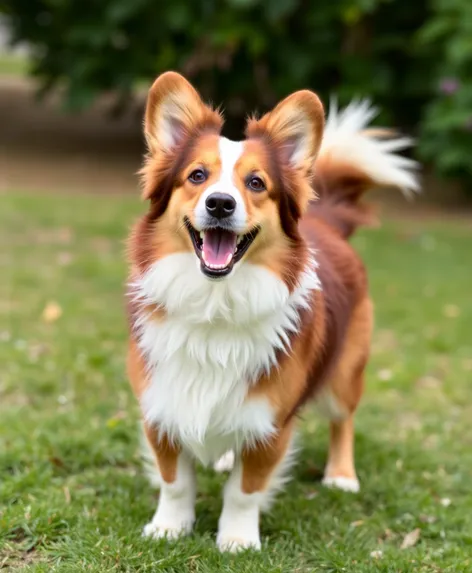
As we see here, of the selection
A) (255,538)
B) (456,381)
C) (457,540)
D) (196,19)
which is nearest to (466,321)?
(456,381)

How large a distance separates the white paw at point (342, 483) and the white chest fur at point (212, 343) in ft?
3.16

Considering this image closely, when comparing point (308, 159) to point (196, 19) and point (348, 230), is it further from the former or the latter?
Answer: point (196, 19)

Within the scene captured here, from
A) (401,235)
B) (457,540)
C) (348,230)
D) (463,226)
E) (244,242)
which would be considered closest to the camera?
(244,242)

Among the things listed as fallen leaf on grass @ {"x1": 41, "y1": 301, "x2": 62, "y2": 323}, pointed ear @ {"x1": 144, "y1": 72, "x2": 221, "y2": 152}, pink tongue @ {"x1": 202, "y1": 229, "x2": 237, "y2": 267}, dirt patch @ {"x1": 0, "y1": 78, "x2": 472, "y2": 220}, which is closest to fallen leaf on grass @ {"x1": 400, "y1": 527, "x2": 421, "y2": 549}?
pink tongue @ {"x1": 202, "y1": 229, "x2": 237, "y2": 267}

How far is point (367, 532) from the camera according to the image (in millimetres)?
3754

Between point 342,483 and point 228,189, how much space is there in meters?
1.95

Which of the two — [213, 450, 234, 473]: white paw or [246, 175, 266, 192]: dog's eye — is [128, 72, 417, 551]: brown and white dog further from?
[213, 450, 234, 473]: white paw

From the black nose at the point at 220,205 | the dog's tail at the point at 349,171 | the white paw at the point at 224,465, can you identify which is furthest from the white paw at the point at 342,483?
the black nose at the point at 220,205

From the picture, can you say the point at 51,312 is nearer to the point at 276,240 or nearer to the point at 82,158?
the point at 276,240

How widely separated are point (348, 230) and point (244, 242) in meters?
1.48

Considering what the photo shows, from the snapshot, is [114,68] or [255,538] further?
[114,68]

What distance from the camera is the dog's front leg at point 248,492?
3.45 meters

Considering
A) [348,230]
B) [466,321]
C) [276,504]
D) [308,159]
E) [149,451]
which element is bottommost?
[466,321]

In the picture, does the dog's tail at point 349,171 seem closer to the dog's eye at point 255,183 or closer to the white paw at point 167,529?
the dog's eye at point 255,183
